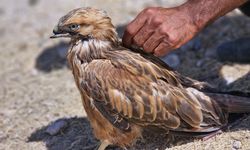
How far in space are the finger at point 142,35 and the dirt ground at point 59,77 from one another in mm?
783

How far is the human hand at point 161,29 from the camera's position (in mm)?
4703

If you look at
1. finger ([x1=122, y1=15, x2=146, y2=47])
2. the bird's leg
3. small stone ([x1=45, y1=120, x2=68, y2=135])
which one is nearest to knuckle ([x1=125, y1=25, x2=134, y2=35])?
finger ([x1=122, y1=15, x2=146, y2=47])

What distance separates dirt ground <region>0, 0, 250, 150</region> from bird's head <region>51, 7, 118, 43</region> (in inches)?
36.2

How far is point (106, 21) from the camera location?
4.81m

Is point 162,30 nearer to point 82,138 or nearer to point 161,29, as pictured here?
point 161,29

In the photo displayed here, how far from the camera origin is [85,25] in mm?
4754

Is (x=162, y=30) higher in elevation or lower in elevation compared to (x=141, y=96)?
higher

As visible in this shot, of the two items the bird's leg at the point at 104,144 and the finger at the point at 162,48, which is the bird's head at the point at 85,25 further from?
the bird's leg at the point at 104,144

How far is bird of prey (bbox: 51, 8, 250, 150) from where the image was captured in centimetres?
469

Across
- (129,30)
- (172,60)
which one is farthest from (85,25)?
(172,60)

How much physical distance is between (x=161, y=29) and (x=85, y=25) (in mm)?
573

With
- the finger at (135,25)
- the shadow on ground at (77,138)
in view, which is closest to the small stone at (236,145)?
the shadow on ground at (77,138)

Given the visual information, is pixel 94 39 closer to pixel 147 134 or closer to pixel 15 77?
pixel 147 134

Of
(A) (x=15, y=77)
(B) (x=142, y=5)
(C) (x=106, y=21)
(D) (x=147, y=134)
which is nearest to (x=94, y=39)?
(C) (x=106, y=21)
